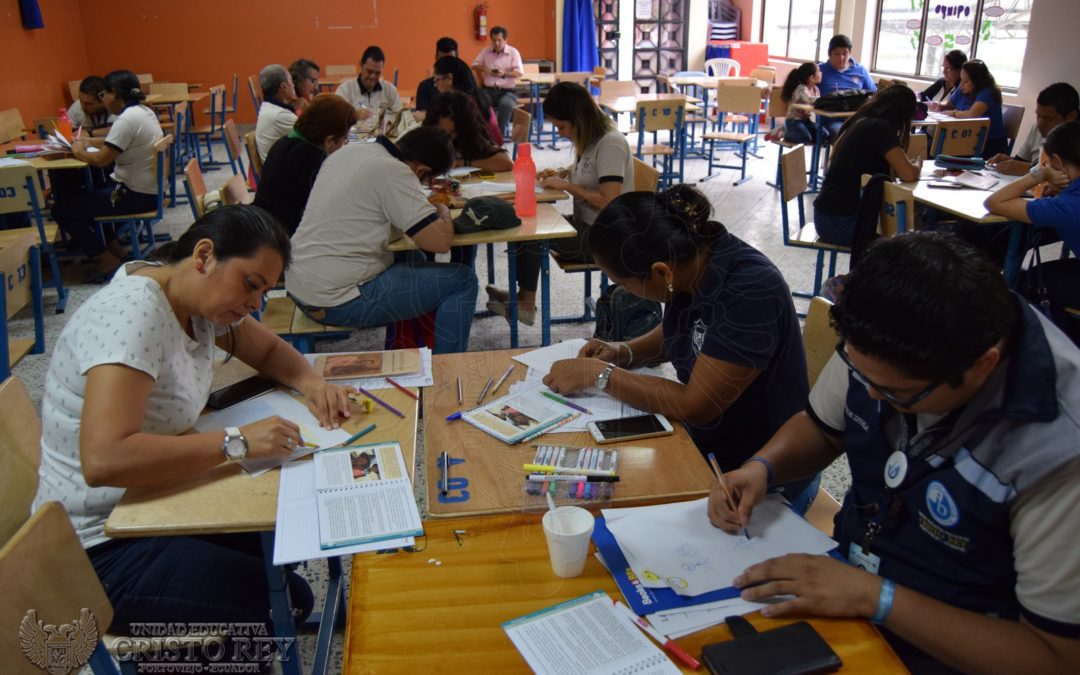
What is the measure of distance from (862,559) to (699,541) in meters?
0.27

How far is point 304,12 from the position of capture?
10219mm

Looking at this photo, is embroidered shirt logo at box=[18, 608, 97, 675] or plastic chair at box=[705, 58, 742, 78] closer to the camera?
embroidered shirt logo at box=[18, 608, 97, 675]

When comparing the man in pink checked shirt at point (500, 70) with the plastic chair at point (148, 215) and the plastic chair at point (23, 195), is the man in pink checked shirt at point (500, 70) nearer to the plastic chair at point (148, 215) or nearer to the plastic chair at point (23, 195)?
the plastic chair at point (148, 215)

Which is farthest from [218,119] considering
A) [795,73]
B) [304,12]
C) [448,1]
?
[795,73]

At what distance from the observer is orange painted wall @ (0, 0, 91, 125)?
25.2 ft

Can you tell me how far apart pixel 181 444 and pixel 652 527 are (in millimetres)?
864

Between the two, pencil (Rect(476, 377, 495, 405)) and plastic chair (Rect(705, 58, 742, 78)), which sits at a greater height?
plastic chair (Rect(705, 58, 742, 78))

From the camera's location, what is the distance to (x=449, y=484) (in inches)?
56.1

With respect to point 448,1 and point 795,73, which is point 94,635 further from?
point 448,1

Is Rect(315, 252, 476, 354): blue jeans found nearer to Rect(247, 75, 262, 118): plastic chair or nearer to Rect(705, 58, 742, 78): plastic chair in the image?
Rect(247, 75, 262, 118): plastic chair

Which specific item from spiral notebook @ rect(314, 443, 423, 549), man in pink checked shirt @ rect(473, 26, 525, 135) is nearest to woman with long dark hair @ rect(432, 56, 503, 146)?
man in pink checked shirt @ rect(473, 26, 525, 135)

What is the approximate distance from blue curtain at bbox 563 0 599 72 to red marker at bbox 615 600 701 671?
34.5ft

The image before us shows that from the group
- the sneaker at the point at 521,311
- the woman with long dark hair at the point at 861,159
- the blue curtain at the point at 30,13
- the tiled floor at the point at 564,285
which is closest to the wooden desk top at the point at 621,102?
the tiled floor at the point at 564,285

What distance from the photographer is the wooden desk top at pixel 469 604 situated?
1038 millimetres
